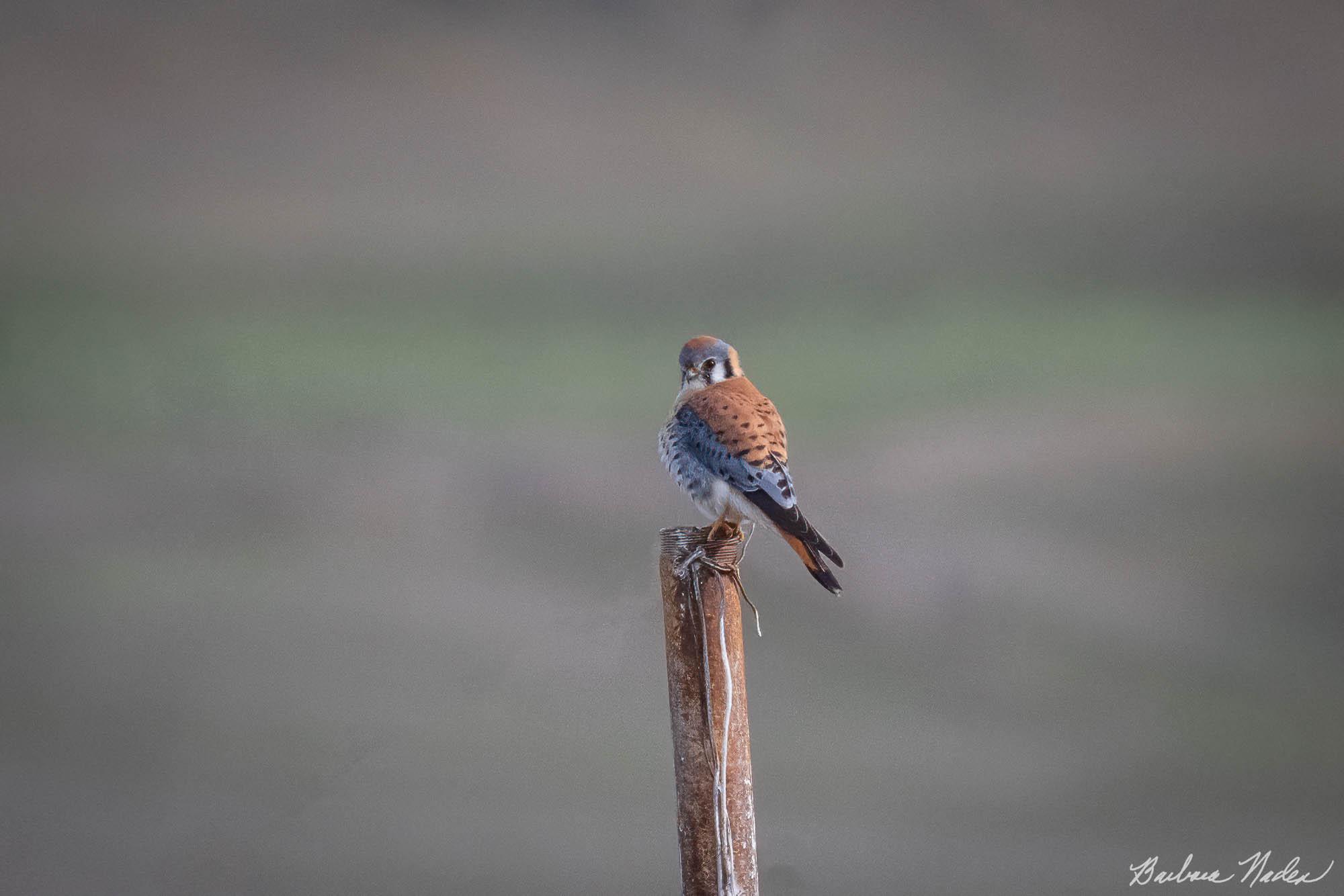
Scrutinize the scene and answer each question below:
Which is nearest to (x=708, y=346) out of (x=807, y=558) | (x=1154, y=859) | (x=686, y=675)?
(x=807, y=558)

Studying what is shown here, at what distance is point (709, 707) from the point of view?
6.98ft

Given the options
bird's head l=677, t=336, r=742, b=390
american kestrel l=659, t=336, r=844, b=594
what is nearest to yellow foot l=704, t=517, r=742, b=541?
american kestrel l=659, t=336, r=844, b=594

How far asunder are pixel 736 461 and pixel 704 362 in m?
0.52

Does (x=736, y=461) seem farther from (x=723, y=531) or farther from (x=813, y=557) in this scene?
(x=813, y=557)

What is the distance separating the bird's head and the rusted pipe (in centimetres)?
80

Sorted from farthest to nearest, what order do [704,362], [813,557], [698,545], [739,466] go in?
[704,362] < [739,466] < [813,557] < [698,545]

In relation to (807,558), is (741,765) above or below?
below

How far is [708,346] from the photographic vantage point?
2936mm

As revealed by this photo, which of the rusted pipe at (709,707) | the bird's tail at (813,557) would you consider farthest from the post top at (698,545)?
the bird's tail at (813,557)

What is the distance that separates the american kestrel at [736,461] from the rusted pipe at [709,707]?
0.52ft

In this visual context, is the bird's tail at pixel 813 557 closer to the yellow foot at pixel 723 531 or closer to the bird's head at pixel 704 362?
the yellow foot at pixel 723 531

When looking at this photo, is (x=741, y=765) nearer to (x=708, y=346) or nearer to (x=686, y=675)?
(x=686, y=675)

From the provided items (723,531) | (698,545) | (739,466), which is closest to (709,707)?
(698,545)

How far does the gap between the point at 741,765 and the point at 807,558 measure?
49 centimetres
